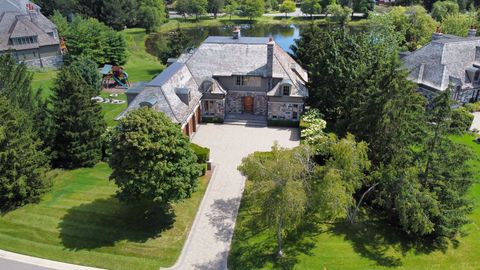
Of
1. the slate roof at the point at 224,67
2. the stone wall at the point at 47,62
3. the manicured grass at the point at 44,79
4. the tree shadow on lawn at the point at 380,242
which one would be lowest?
the tree shadow on lawn at the point at 380,242

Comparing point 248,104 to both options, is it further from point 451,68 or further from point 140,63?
point 140,63

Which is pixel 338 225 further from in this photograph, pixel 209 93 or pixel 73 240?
pixel 209 93

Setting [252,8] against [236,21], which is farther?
[236,21]

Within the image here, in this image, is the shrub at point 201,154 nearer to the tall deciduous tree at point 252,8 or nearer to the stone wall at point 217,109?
the stone wall at point 217,109

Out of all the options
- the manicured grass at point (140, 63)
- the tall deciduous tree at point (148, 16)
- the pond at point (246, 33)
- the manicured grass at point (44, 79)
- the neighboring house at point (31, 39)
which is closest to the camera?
the manicured grass at point (44, 79)

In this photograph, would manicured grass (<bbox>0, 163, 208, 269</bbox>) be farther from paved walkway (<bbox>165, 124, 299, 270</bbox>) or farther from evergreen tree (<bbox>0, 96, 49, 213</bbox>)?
evergreen tree (<bbox>0, 96, 49, 213</bbox>)

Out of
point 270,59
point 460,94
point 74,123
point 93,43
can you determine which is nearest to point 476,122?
point 460,94

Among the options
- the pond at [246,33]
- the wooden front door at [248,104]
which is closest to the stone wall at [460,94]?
the wooden front door at [248,104]

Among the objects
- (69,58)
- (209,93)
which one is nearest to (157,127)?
(209,93)
